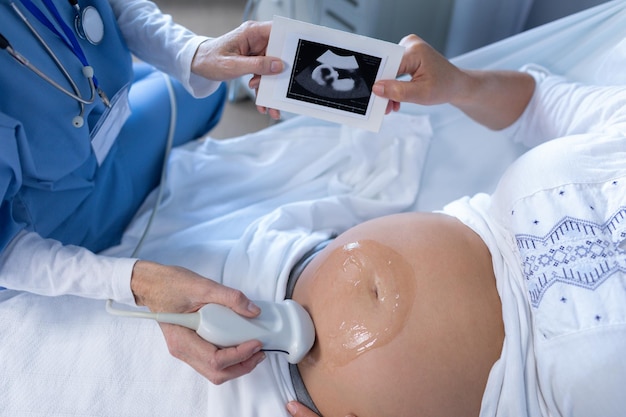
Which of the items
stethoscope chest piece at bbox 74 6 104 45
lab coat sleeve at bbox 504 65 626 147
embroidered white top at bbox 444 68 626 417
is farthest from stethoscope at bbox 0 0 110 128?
lab coat sleeve at bbox 504 65 626 147

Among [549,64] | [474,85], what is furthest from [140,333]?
[549,64]

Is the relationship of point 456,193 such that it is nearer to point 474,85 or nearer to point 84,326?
point 474,85

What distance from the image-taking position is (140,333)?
2.76 ft

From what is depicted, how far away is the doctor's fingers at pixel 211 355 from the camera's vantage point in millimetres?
717

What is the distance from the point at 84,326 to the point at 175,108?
0.51 meters

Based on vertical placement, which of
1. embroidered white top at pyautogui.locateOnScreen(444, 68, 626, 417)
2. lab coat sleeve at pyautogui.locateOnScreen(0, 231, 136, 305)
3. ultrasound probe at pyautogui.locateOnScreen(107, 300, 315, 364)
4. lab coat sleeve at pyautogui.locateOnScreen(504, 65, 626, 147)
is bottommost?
lab coat sleeve at pyautogui.locateOnScreen(0, 231, 136, 305)

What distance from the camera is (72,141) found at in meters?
0.80

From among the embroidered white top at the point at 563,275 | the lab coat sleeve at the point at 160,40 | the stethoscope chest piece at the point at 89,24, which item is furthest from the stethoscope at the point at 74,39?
the embroidered white top at the point at 563,275

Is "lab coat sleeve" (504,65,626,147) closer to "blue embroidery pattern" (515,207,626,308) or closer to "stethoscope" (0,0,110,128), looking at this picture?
"blue embroidery pattern" (515,207,626,308)

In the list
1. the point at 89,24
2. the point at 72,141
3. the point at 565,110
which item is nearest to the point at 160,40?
the point at 89,24

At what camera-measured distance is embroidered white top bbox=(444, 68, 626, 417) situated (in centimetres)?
66

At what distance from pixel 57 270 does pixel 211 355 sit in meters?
0.28

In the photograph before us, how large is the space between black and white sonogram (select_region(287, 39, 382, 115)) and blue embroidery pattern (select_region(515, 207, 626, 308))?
338mm

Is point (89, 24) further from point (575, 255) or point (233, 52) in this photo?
point (575, 255)
